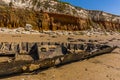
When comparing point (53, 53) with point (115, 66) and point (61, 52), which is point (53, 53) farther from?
point (115, 66)

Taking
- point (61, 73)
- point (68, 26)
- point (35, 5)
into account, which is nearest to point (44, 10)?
point (35, 5)

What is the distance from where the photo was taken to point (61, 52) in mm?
11531

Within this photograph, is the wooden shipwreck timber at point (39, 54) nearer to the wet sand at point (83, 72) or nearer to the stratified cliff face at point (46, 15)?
the wet sand at point (83, 72)

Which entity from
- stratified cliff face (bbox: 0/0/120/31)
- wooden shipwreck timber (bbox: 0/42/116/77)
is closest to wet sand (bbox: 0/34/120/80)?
wooden shipwreck timber (bbox: 0/42/116/77)

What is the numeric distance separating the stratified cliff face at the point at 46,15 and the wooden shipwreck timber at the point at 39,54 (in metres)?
13.4

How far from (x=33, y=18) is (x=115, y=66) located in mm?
18056

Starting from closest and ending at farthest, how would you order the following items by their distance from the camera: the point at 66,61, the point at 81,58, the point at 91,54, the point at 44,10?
the point at 66,61 < the point at 81,58 < the point at 91,54 < the point at 44,10

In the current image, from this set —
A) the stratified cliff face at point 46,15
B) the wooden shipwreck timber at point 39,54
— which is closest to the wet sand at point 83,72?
the wooden shipwreck timber at point 39,54

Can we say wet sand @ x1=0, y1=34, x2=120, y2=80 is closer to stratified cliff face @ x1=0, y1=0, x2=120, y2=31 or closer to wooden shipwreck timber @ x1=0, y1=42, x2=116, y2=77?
wooden shipwreck timber @ x1=0, y1=42, x2=116, y2=77

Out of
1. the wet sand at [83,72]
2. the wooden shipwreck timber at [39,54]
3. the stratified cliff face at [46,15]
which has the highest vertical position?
the stratified cliff face at [46,15]

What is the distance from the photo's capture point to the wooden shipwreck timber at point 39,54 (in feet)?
26.6

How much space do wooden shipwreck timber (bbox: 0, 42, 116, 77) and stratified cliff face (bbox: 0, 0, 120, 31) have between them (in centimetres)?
1343

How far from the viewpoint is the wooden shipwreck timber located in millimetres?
8117

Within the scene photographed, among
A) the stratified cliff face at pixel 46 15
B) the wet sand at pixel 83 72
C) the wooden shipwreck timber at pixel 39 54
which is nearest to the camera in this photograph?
the wooden shipwreck timber at pixel 39 54
